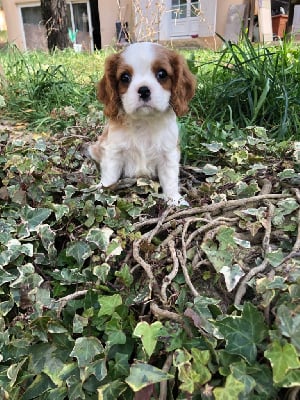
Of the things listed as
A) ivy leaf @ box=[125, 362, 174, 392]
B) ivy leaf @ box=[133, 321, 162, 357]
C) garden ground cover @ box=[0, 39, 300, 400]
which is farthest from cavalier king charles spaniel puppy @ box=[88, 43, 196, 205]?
ivy leaf @ box=[125, 362, 174, 392]

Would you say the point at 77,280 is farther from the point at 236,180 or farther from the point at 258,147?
the point at 258,147

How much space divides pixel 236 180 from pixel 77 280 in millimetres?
964

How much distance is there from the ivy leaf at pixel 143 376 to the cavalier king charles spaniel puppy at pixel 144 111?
2.82ft

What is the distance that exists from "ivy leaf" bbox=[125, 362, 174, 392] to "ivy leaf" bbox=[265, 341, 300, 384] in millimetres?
253

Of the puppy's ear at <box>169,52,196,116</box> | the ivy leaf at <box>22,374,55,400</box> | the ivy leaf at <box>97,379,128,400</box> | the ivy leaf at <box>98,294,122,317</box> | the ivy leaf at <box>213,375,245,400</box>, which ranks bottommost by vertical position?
the ivy leaf at <box>22,374,55,400</box>

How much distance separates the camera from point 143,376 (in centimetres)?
98

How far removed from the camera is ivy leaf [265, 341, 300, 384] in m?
0.90

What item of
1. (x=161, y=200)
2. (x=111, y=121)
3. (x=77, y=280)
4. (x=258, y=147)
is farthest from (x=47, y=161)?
(x=258, y=147)

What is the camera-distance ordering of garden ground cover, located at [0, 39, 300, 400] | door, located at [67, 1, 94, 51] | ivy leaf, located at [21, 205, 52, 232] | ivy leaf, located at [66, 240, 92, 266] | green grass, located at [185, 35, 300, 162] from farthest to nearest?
door, located at [67, 1, 94, 51], green grass, located at [185, 35, 300, 162], ivy leaf, located at [21, 205, 52, 232], ivy leaf, located at [66, 240, 92, 266], garden ground cover, located at [0, 39, 300, 400]

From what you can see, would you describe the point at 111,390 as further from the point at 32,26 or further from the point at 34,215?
the point at 32,26

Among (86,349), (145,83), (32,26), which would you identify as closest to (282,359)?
(86,349)

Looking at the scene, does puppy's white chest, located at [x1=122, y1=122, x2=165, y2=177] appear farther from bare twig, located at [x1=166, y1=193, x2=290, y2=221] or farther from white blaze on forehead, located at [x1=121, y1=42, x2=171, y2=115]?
bare twig, located at [x1=166, y1=193, x2=290, y2=221]

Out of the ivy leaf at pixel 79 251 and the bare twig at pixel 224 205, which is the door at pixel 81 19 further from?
the ivy leaf at pixel 79 251

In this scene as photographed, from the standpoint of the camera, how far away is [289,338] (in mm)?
963
